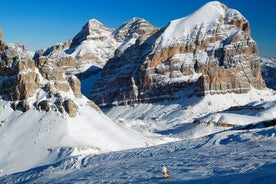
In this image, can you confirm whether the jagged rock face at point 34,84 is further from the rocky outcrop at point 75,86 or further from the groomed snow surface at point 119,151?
the groomed snow surface at point 119,151

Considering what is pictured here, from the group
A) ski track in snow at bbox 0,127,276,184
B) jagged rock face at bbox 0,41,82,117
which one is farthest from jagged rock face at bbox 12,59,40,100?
ski track in snow at bbox 0,127,276,184

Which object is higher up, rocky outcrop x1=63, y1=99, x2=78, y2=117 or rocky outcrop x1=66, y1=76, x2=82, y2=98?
rocky outcrop x1=66, y1=76, x2=82, y2=98

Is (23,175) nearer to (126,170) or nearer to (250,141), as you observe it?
(126,170)

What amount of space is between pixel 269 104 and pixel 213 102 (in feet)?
136

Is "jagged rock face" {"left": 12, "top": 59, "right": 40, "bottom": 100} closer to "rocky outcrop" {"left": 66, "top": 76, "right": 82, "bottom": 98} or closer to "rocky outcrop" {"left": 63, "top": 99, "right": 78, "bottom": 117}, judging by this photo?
"rocky outcrop" {"left": 66, "top": 76, "right": 82, "bottom": 98}

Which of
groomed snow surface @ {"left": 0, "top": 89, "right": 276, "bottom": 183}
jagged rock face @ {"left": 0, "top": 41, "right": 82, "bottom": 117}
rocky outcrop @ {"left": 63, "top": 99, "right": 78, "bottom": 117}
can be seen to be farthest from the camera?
jagged rock face @ {"left": 0, "top": 41, "right": 82, "bottom": 117}

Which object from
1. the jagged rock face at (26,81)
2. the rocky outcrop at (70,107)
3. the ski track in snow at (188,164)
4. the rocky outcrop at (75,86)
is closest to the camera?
the ski track in snow at (188,164)

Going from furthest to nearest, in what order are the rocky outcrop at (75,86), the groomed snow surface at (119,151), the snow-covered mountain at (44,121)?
the rocky outcrop at (75,86) → the snow-covered mountain at (44,121) → the groomed snow surface at (119,151)

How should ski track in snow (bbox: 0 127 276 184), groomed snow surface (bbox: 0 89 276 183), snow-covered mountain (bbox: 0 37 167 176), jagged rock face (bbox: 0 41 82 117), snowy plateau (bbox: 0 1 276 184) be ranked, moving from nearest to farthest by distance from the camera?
ski track in snow (bbox: 0 127 276 184) < groomed snow surface (bbox: 0 89 276 183) < snowy plateau (bbox: 0 1 276 184) < snow-covered mountain (bbox: 0 37 167 176) < jagged rock face (bbox: 0 41 82 117)

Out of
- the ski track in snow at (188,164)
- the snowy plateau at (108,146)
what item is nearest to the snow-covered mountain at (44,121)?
the snowy plateau at (108,146)

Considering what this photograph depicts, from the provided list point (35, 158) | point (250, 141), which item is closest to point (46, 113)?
point (35, 158)

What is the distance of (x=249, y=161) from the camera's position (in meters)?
28.7

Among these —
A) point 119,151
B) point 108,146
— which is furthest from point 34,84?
point 119,151

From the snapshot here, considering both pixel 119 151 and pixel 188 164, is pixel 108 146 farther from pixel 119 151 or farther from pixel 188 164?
pixel 188 164
